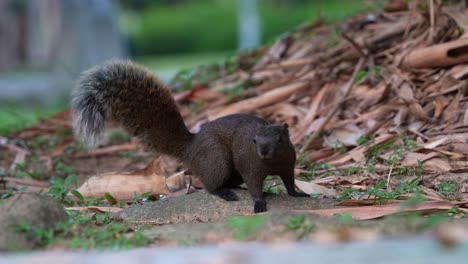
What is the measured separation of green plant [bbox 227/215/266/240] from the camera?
9.04 ft

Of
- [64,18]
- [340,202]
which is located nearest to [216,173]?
[340,202]

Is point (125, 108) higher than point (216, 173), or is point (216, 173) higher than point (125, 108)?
point (125, 108)

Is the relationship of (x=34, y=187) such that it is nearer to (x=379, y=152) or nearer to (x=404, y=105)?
(x=379, y=152)

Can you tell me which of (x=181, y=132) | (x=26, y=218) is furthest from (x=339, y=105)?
(x=26, y=218)

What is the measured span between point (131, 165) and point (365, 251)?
186 inches

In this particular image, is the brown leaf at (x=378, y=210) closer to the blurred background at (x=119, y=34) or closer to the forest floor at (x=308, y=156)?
the forest floor at (x=308, y=156)

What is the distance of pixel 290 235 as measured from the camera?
3143 millimetres

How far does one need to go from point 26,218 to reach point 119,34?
17277 millimetres

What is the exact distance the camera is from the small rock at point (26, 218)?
10.6 feet

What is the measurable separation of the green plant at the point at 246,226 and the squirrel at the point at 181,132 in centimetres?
115

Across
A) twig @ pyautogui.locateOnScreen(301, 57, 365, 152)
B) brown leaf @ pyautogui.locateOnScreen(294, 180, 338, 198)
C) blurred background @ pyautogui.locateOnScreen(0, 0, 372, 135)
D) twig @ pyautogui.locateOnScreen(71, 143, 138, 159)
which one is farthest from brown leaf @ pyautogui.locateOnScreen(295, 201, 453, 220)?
blurred background @ pyautogui.locateOnScreen(0, 0, 372, 135)

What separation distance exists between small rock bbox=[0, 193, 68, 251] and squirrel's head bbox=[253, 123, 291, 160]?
1262mm

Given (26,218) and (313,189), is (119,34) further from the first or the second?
(26,218)

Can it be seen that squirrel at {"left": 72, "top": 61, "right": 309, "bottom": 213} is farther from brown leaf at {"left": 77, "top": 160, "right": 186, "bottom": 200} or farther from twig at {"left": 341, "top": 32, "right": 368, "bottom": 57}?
twig at {"left": 341, "top": 32, "right": 368, "bottom": 57}
